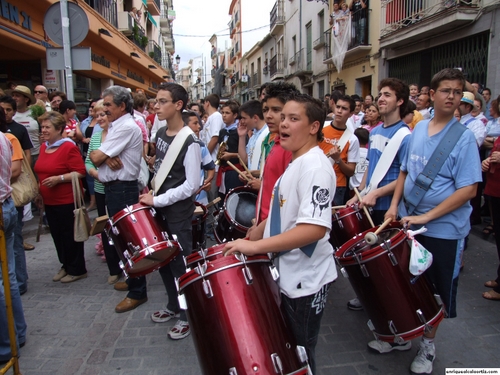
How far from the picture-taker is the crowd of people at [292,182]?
2174 millimetres

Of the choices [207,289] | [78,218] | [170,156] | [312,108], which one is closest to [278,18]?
[78,218]

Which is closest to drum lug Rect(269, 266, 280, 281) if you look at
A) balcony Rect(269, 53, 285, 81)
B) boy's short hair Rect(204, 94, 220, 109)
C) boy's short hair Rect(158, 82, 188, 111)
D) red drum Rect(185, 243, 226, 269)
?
red drum Rect(185, 243, 226, 269)

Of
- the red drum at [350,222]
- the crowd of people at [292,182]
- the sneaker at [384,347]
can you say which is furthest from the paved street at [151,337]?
the red drum at [350,222]

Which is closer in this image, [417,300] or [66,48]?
[417,300]

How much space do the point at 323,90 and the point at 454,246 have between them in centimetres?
1966

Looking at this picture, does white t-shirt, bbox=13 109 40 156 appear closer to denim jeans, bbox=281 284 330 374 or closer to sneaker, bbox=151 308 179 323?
sneaker, bbox=151 308 179 323

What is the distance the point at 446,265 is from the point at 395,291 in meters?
0.55

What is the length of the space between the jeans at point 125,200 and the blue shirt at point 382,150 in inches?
92.7

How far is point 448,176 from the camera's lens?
109 inches

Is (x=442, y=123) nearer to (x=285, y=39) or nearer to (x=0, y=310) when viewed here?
(x=0, y=310)

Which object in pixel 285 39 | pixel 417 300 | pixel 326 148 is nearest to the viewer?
pixel 417 300

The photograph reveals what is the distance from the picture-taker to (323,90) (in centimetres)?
2147

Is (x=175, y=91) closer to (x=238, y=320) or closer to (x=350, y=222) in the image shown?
(x=350, y=222)

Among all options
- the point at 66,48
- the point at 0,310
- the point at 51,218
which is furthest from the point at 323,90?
the point at 0,310
